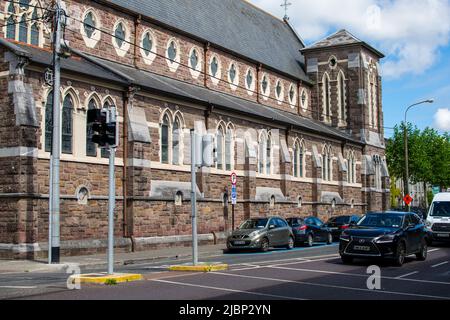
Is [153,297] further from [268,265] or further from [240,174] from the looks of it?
[240,174]

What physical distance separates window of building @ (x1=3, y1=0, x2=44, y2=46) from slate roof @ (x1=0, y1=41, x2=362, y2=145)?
76 cm

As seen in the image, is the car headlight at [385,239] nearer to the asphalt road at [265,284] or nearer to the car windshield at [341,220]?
the asphalt road at [265,284]

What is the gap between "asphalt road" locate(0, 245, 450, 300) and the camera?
1086 cm

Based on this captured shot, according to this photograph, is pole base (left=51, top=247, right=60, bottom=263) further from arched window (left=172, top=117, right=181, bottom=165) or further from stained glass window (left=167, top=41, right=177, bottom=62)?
stained glass window (left=167, top=41, right=177, bottom=62)

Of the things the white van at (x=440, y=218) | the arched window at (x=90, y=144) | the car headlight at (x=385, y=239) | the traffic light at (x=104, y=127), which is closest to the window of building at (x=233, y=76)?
the arched window at (x=90, y=144)

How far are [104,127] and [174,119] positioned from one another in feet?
48.9

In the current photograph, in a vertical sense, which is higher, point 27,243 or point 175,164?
point 175,164

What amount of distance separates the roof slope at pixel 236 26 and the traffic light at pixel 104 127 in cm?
1700

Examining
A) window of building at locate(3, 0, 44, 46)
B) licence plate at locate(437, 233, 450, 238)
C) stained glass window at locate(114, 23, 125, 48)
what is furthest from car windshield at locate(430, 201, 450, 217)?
window of building at locate(3, 0, 44, 46)

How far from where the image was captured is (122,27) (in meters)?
29.2

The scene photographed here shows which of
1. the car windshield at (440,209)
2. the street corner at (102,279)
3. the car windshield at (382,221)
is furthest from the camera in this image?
the car windshield at (440,209)

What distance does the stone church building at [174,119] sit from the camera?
20.9 metres

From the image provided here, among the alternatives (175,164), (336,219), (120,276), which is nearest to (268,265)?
(120,276)

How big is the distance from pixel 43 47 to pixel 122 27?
553cm
